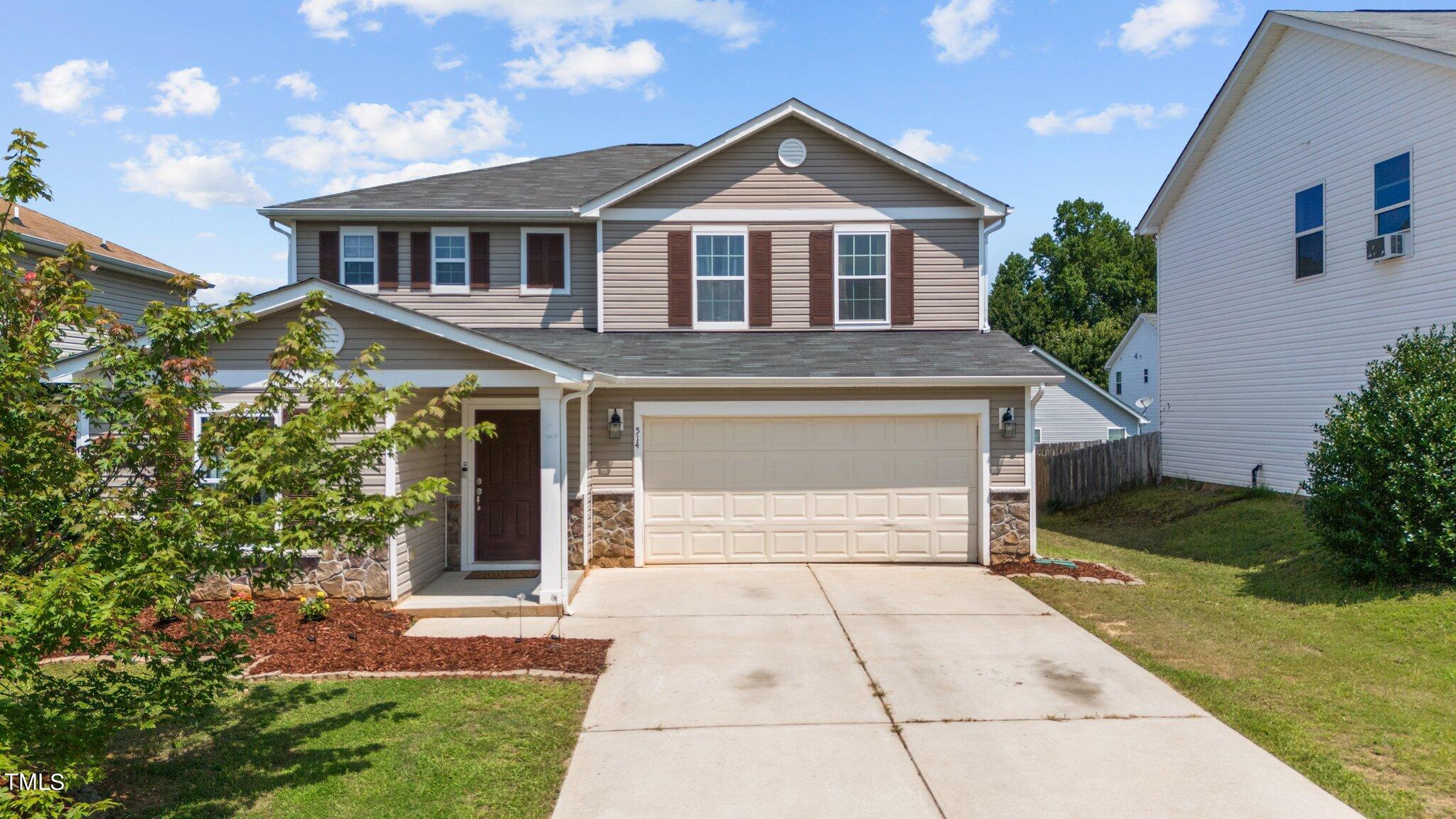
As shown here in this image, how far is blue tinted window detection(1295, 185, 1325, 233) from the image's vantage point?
15.1 meters

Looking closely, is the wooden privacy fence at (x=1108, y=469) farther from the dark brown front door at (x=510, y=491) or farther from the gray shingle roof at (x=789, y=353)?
the dark brown front door at (x=510, y=491)

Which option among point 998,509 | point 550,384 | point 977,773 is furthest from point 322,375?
point 998,509

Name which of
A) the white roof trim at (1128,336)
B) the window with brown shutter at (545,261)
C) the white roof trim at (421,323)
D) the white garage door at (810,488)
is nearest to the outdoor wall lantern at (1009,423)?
the white garage door at (810,488)

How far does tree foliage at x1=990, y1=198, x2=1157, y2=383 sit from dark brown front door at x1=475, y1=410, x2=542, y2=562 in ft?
139

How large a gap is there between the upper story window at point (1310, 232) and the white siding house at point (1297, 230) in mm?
26

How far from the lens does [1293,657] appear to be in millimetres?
8016

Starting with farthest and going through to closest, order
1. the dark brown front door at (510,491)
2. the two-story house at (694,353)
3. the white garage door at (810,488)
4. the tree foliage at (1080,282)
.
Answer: the tree foliage at (1080,282) → the white garage door at (810,488) → the dark brown front door at (510,491) → the two-story house at (694,353)

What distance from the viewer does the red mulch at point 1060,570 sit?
11602mm

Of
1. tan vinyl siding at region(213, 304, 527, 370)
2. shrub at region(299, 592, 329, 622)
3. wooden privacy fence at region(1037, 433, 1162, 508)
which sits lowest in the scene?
shrub at region(299, 592, 329, 622)

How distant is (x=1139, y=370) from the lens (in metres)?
35.9

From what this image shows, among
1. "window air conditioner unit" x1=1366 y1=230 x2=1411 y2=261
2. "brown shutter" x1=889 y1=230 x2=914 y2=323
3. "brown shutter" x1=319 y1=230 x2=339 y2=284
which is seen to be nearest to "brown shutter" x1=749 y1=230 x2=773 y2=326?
"brown shutter" x1=889 y1=230 x2=914 y2=323

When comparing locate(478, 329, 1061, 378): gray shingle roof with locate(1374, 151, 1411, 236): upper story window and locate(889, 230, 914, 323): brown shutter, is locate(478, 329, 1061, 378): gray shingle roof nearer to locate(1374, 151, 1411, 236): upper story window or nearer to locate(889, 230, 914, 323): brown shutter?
locate(889, 230, 914, 323): brown shutter

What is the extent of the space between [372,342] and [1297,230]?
15182mm

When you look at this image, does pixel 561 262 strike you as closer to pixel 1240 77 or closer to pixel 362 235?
pixel 362 235
